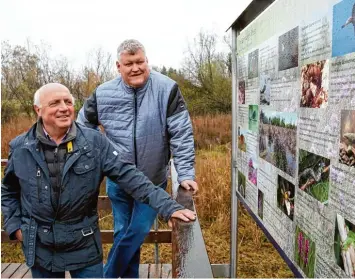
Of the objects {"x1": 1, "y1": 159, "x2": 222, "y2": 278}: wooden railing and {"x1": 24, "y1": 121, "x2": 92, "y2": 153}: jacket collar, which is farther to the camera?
{"x1": 24, "y1": 121, "x2": 92, "y2": 153}: jacket collar

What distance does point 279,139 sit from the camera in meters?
2.01

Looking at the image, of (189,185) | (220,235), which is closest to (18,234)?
(189,185)

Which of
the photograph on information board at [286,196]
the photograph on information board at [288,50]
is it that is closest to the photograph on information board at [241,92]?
the photograph on information board at [288,50]

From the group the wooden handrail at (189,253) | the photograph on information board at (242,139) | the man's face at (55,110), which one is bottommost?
the wooden handrail at (189,253)

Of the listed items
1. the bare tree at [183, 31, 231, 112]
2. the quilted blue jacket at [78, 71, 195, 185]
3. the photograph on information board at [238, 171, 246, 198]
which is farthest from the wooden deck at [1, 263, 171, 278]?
the bare tree at [183, 31, 231, 112]

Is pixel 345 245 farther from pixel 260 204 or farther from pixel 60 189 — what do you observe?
pixel 60 189

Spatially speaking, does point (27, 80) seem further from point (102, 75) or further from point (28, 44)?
point (102, 75)

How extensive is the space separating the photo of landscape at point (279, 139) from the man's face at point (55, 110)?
0.98 meters

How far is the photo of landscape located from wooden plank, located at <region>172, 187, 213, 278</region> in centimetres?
49

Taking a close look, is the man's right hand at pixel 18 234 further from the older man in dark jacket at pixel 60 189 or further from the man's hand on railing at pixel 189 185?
the man's hand on railing at pixel 189 185

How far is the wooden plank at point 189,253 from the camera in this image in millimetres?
→ 1268

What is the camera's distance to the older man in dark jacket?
6.79 ft

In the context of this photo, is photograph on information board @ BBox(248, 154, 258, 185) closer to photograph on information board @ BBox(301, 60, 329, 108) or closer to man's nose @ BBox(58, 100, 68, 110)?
photograph on information board @ BBox(301, 60, 329, 108)

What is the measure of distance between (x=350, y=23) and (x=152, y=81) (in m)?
1.46
